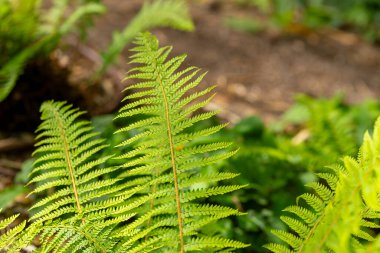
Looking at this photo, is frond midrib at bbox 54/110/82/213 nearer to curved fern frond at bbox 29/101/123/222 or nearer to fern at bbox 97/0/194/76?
curved fern frond at bbox 29/101/123/222

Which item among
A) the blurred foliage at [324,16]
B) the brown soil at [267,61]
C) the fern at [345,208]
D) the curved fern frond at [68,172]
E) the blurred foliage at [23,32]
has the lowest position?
the fern at [345,208]

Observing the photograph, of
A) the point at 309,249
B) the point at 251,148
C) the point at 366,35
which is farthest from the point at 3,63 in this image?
the point at 366,35

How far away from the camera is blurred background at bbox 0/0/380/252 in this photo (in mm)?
1907

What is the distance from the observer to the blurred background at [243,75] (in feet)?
6.26

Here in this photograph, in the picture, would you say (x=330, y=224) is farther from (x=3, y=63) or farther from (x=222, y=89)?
(x=222, y=89)

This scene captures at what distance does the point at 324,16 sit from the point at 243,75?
194 cm

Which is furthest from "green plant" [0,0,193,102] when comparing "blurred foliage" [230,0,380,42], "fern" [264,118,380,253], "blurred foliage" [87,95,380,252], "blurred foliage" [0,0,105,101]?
"blurred foliage" [230,0,380,42]

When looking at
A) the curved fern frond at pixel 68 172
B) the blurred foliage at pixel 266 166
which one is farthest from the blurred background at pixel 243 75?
the curved fern frond at pixel 68 172

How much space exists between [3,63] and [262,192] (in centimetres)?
133


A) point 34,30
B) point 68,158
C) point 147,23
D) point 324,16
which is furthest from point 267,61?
point 68,158

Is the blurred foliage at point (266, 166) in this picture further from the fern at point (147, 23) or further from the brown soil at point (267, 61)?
the brown soil at point (267, 61)

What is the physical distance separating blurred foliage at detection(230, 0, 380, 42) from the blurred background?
0.05 ft

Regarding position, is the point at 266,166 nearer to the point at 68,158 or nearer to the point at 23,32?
the point at 68,158

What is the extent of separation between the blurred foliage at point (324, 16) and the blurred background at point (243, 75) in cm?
1
